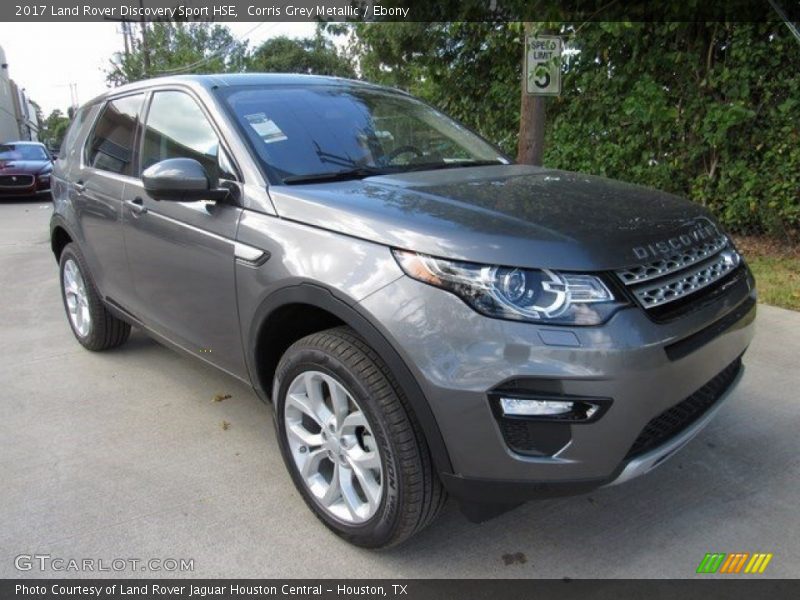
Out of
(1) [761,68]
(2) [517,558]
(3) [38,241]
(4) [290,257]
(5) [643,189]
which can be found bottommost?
(3) [38,241]

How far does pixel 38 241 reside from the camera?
9930mm

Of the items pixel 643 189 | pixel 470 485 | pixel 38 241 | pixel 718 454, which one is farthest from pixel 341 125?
pixel 38 241

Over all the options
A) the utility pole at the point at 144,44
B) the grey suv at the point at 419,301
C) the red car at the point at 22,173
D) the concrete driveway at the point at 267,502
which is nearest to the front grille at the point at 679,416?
the grey suv at the point at 419,301

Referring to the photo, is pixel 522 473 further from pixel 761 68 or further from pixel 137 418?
pixel 761 68

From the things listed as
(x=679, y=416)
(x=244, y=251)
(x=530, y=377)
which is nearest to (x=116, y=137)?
(x=244, y=251)

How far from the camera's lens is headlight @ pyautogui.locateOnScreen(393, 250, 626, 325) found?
2.00 m

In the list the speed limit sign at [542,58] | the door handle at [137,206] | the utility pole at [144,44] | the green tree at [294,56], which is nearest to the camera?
the door handle at [137,206]

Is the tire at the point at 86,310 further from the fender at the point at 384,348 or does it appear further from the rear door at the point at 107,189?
the fender at the point at 384,348

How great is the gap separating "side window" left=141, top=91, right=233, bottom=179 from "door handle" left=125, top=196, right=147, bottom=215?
223 mm

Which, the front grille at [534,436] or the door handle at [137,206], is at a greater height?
the door handle at [137,206]

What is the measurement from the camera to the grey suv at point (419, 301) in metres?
2.00

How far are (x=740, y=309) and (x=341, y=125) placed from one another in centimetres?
192

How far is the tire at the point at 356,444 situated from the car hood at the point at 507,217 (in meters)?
0.43

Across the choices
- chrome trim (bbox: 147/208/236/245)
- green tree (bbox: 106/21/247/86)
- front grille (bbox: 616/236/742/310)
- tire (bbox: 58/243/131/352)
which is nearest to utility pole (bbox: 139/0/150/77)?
green tree (bbox: 106/21/247/86)
